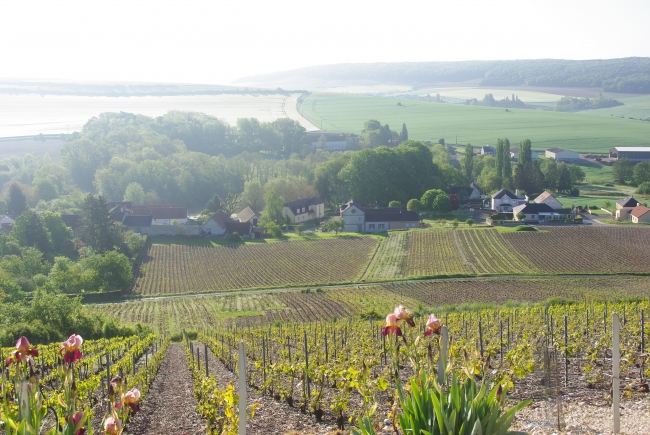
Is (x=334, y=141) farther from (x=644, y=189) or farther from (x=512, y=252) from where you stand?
(x=512, y=252)

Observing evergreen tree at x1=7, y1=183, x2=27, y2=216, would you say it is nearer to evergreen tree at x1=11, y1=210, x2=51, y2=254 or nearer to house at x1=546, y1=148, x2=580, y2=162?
evergreen tree at x1=11, y1=210, x2=51, y2=254

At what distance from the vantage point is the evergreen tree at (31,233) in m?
55.5

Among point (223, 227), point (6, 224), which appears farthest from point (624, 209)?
point (6, 224)

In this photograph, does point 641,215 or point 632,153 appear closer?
point 641,215

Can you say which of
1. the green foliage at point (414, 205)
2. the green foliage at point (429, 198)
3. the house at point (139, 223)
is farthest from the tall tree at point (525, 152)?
the house at point (139, 223)

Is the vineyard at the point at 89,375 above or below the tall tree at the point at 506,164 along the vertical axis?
above

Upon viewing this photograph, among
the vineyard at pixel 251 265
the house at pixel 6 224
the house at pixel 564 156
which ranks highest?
the house at pixel 564 156

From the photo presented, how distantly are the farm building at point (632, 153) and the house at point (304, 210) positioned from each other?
57.6 meters

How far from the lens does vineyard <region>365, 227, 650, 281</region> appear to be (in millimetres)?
43438

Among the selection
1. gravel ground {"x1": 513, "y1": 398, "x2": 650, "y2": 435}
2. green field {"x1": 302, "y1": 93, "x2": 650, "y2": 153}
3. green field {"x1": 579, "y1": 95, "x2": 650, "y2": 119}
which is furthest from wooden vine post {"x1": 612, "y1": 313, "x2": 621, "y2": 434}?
green field {"x1": 579, "y1": 95, "x2": 650, "y2": 119}

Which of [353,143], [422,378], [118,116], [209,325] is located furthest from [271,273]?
[118,116]

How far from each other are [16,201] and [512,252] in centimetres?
5920

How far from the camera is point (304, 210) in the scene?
7156 centimetres

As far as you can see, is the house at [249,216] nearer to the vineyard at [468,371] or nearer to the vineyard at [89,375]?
the vineyard at [89,375]
